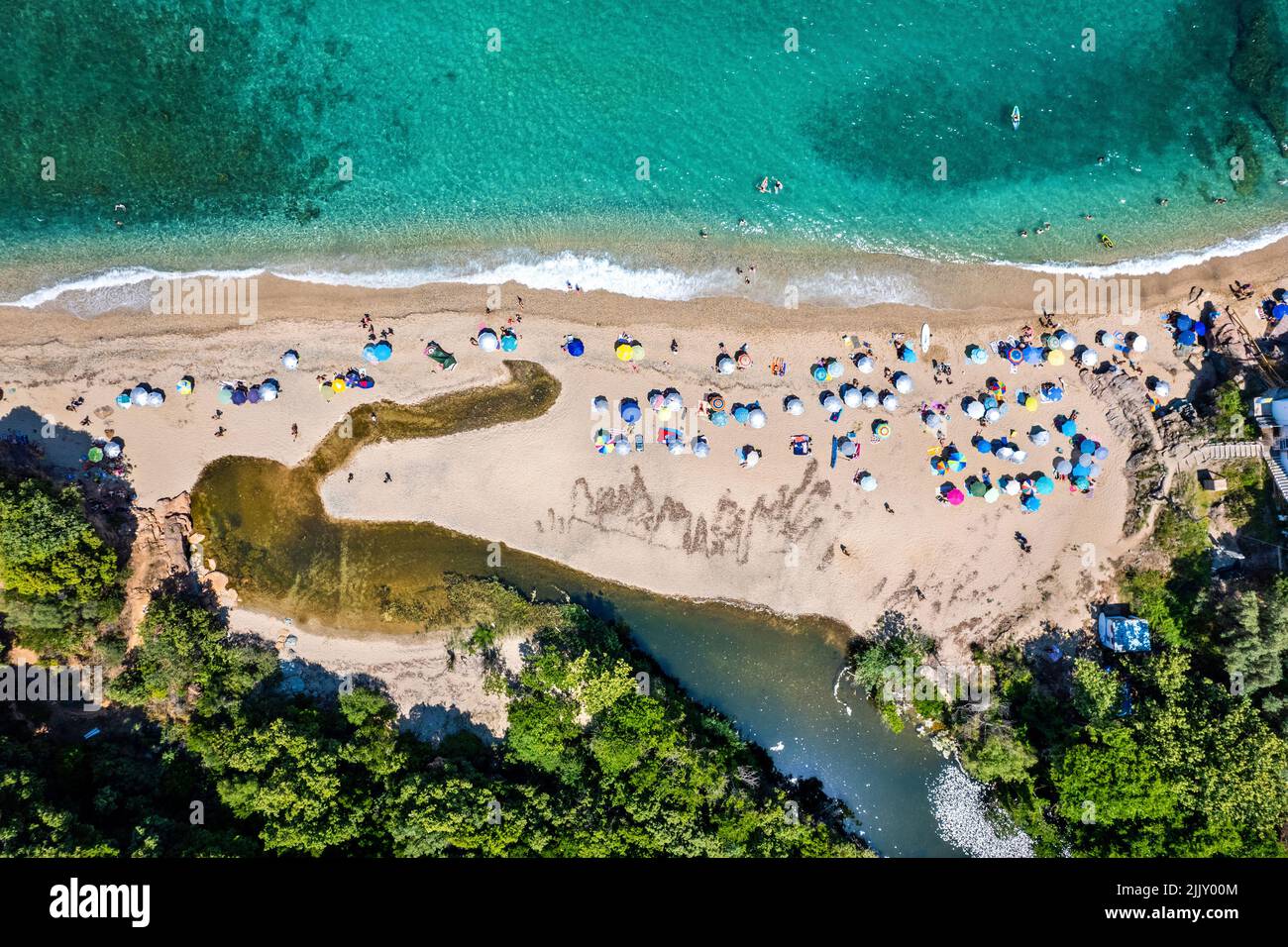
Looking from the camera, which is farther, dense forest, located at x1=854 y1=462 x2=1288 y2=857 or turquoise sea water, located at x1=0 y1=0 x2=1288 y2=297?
turquoise sea water, located at x1=0 y1=0 x2=1288 y2=297

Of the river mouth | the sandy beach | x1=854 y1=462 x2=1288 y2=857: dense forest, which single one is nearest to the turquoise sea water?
the sandy beach

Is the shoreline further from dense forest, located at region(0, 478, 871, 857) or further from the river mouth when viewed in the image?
dense forest, located at region(0, 478, 871, 857)

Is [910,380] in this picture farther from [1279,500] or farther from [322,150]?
[322,150]

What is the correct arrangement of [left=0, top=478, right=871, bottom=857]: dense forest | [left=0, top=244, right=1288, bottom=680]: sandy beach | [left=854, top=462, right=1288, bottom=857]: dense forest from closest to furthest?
[left=854, top=462, right=1288, bottom=857]: dense forest → [left=0, top=478, right=871, bottom=857]: dense forest → [left=0, top=244, right=1288, bottom=680]: sandy beach

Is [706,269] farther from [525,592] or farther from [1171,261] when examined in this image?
[1171,261]

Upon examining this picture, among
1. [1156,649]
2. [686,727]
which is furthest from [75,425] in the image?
[1156,649]
